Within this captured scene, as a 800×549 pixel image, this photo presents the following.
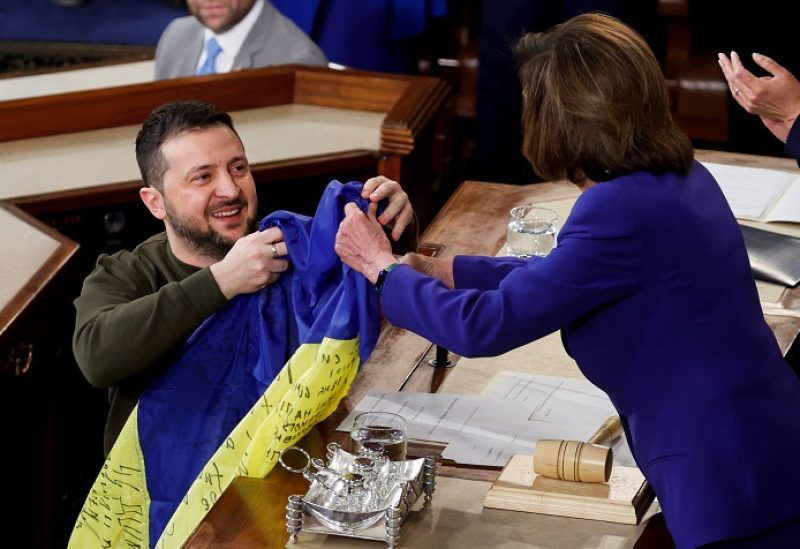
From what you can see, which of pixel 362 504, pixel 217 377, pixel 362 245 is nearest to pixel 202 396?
pixel 217 377

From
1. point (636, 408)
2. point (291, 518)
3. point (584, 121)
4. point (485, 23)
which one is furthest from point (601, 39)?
point (485, 23)

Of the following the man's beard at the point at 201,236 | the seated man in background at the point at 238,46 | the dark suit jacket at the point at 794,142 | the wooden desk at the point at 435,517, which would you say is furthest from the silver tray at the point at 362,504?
the seated man in background at the point at 238,46

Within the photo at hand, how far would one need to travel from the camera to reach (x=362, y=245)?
206 cm

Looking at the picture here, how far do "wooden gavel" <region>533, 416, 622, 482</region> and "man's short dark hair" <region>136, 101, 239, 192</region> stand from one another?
2.99 ft

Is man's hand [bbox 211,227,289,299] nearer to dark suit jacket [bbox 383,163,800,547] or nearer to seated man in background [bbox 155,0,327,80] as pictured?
dark suit jacket [bbox 383,163,800,547]

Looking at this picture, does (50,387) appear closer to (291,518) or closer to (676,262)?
(291,518)

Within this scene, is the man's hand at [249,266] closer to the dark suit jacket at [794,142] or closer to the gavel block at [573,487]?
the gavel block at [573,487]

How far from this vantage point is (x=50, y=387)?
2.95 meters

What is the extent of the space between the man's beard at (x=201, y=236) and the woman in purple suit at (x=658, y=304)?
76cm

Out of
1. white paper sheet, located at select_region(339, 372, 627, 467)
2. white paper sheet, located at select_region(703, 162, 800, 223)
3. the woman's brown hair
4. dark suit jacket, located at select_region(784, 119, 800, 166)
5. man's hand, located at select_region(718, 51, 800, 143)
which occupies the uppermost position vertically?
the woman's brown hair

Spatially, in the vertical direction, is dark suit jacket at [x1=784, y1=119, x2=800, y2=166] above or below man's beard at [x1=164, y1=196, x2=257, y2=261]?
above

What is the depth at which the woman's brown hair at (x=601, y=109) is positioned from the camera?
177 cm

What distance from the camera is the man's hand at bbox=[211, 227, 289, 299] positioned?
88.0 inches

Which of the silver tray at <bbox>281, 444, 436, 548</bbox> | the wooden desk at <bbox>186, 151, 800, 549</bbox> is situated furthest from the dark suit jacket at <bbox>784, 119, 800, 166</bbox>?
the silver tray at <bbox>281, 444, 436, 548</bbox>
